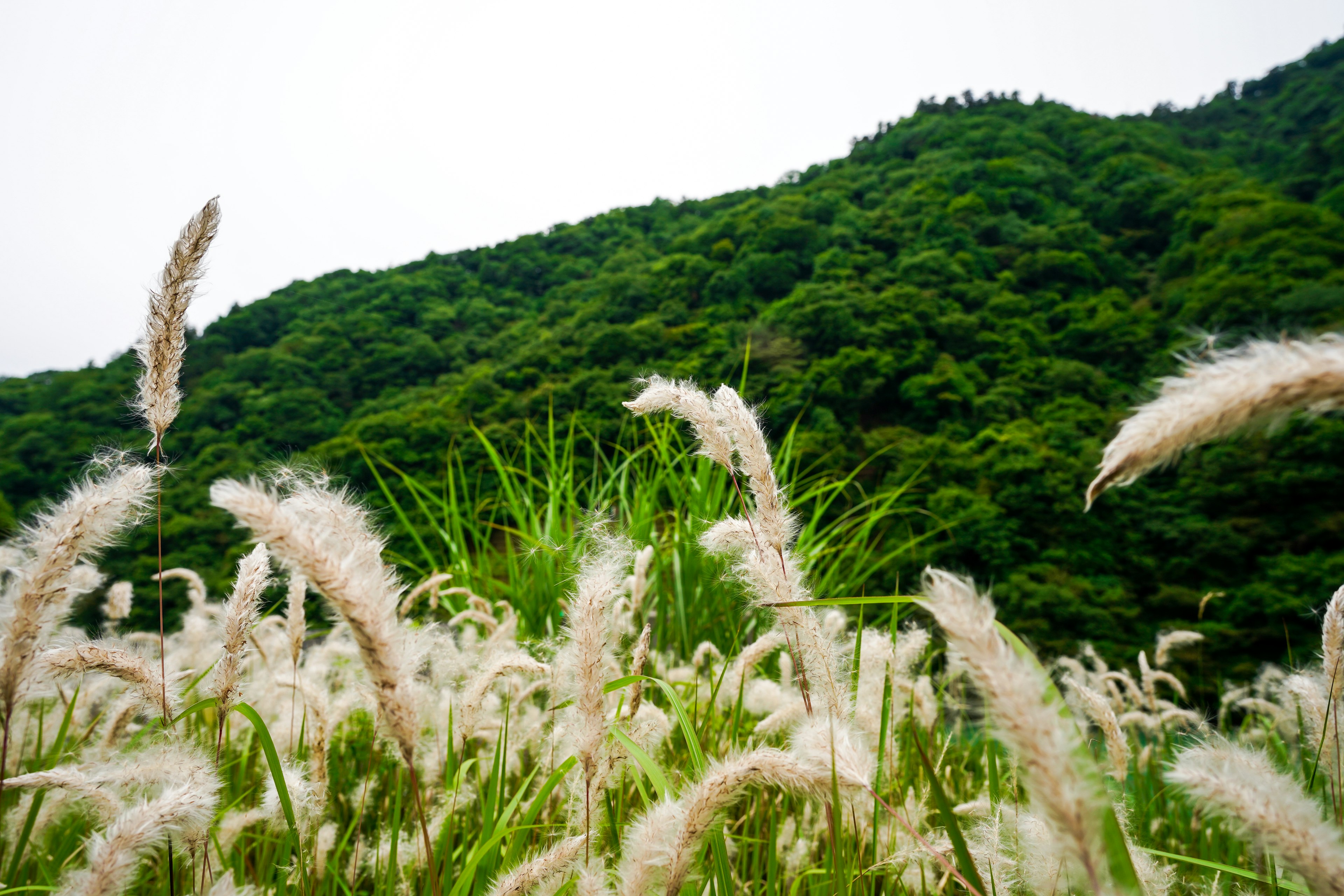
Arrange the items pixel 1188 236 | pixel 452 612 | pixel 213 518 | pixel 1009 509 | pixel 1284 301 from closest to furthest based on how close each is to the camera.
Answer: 1. pixel 452 612
2. pixel 213 518
3. pixel 1009 509
4. pixel 1284 301
5. pixel 1188 236

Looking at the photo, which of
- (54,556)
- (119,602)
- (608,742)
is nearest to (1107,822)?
(608,742)

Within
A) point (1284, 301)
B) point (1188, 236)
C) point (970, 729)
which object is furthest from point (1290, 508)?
point (970, 729)

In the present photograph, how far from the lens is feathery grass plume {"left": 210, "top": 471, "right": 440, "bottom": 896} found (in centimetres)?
68

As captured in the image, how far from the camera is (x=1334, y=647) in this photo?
119 centimetres

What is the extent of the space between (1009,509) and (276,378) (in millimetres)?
30624

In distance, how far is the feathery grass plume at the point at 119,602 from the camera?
9.17 feet

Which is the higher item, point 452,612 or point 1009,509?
point 452,612

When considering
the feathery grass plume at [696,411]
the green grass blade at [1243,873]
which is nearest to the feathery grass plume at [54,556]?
the feathery grass plume at [696,411]

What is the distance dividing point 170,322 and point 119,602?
8.43 ft

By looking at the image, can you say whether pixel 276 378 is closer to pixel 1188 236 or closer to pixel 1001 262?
pixel 1001 262

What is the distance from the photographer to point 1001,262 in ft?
94.5

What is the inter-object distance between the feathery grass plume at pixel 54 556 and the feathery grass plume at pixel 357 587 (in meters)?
0.38

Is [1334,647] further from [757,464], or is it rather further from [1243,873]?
[757,464]

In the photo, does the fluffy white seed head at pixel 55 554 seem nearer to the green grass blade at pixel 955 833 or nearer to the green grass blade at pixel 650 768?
the green grass blade at pixel 650 768
